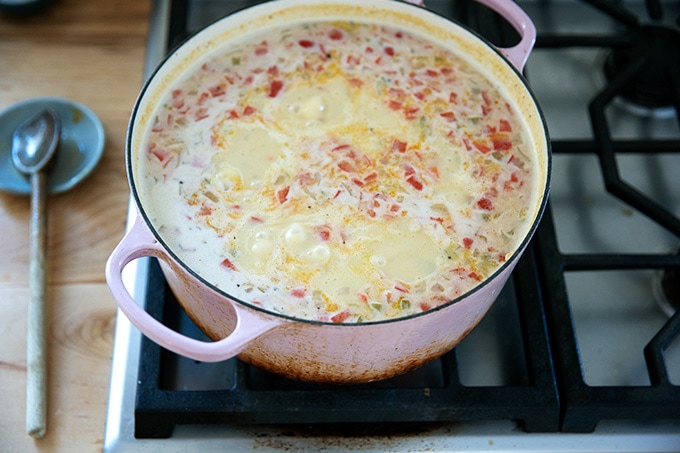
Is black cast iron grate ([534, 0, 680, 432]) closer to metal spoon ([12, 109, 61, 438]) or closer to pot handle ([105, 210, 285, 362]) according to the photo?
pot handle ([105, 210, 285, 362])

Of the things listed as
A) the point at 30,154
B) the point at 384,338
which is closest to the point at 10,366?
the point at 30,154

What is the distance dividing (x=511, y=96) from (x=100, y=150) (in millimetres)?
562

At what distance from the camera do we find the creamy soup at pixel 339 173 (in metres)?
0.89

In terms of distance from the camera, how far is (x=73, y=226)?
44.3 inches

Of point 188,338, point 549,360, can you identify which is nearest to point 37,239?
point 188,338

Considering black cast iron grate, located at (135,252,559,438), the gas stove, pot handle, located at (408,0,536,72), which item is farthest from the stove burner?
pot handle, located at (408,0,536,72)

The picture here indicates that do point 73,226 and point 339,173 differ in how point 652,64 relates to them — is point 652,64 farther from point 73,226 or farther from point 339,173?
point 73,226

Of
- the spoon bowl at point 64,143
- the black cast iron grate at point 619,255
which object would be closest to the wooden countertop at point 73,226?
the spoon bowl at point 64,143

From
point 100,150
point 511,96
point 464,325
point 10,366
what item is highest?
point 511,96

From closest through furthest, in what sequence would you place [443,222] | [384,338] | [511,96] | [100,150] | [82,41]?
1. [384,338]
2. [443,222]
3. [511,96]
4. [100,150]
5. [82,41]

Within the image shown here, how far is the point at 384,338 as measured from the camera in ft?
2.66

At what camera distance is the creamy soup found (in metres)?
0.89

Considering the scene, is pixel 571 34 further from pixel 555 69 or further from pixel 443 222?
pixel 443 222

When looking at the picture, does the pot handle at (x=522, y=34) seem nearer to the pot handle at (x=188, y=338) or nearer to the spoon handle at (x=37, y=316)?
the pot handle at (x=188, y=338)
